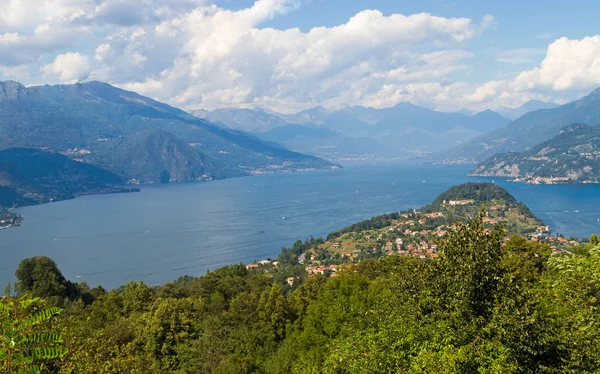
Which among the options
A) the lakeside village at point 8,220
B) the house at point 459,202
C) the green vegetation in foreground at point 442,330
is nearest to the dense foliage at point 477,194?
the house at point 459,202

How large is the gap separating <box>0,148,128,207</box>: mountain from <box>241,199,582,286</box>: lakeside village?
119m

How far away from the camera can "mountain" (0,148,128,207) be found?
152 metres

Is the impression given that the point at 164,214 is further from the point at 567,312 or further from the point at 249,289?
the point at 567,312

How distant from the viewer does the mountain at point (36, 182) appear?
499 ft

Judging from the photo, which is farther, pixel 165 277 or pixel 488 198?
pixel 488 198

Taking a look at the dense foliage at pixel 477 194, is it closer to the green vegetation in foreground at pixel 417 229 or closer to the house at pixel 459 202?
the green vegetation in foreground at pixel 417 229

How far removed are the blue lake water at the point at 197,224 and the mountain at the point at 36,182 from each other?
38.1 ft

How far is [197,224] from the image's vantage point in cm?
9925

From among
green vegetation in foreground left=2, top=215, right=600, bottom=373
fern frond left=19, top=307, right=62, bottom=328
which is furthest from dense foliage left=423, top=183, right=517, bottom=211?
fern frond left=19, top=307, right=62, bottom=328

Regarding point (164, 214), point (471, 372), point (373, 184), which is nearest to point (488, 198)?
point (373, 184)

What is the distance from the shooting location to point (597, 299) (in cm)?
916

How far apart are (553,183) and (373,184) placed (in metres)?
69.3

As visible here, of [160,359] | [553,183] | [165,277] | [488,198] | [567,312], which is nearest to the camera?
[567,312]

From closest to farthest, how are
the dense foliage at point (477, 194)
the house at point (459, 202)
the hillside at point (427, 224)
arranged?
1. the hillside at point (427, 224)
2. the house at point (459, 202)
3. the dense foliage at point (477, 194)
